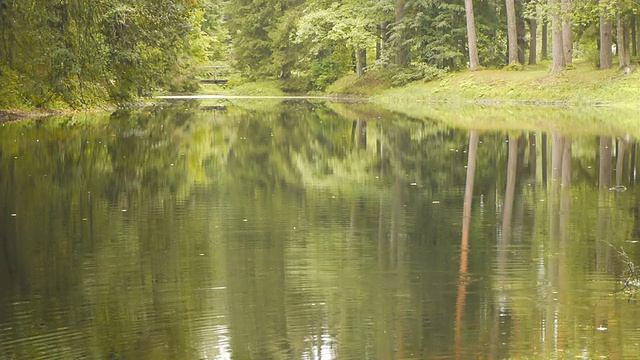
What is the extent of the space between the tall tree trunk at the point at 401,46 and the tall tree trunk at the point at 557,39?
1292 centimetres

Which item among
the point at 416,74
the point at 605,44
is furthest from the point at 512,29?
the point at 605,44

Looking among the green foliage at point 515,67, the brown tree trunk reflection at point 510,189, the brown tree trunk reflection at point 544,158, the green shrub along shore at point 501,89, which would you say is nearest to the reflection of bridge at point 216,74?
the green shrub along shore at point 501,89

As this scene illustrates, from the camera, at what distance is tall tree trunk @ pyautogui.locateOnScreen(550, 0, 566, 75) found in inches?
1654

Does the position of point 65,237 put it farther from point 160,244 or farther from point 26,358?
point 26,358

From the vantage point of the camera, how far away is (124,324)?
25.0 feet

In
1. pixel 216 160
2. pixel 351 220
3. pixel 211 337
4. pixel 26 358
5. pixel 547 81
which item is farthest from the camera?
pixel 547 81

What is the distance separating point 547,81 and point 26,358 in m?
40.2

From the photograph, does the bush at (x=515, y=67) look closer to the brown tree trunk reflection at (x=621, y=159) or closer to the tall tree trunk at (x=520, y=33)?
the tall tree trunk at (x=520, y=33)

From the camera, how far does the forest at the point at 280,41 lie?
27203 millimetres

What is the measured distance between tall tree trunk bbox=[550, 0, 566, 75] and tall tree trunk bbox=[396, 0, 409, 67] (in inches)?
509

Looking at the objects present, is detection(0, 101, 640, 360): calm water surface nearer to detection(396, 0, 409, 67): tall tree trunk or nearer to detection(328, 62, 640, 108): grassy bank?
detection(328, 62, 640, 108): grassy bank

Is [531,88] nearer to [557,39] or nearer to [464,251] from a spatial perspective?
[557,39]

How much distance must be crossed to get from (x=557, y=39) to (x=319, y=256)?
35.7m

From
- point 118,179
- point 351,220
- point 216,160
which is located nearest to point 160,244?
point 351,220
